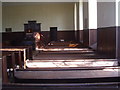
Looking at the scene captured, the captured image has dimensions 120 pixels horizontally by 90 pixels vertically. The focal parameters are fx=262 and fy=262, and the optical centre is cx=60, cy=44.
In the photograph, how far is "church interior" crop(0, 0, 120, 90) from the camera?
2.17 metres

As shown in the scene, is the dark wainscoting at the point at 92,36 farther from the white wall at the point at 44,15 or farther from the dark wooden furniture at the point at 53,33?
the white wall at the point at 44,15

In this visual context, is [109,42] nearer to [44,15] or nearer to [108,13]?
[108,13]

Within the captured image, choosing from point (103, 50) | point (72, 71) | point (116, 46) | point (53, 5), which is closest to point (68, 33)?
point (53, 5)

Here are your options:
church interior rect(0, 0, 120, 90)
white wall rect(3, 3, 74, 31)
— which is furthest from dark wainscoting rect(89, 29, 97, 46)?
white wall rect(3, 3, 74, 31)

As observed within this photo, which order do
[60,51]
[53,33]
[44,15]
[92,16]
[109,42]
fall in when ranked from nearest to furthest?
1. [109,42]
2. [60,51]
3. [92,16]
4. [53,33]
5. [44,15]

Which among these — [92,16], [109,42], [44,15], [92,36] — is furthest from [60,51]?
[44,15]

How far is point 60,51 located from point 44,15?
9960 mm

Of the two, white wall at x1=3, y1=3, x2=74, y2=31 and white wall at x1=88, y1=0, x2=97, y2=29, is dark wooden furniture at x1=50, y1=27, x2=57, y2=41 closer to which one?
white wall at x1=3, y1=3, x2=74, y2=31

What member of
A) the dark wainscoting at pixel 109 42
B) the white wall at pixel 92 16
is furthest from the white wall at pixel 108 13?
the white wall at pixel 92 16

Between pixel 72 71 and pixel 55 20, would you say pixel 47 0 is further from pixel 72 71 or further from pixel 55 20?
pixel 72 71

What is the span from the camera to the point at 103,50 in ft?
18.8

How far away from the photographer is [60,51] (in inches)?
233

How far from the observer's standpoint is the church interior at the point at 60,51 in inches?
85.4

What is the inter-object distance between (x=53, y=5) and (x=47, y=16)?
769mm
